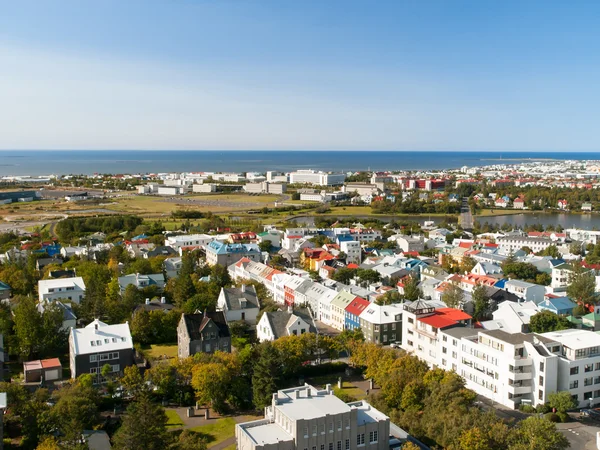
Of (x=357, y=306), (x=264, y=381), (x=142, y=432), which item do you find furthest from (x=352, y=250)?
(x=142, y=432)

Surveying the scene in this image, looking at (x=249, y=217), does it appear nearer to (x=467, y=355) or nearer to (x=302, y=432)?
(x=467, y=355)

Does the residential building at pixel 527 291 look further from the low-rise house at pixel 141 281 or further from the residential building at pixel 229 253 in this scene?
the low-rise house at pixel 141 281

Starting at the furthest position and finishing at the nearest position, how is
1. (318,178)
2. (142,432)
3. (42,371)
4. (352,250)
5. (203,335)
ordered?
(318,178), (352,250), (203,335), (42,371), (142,432)

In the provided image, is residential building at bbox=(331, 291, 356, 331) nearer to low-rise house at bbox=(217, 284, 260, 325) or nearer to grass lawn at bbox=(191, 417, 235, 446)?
low-rise house at bbox=(217, 284, 260, 325)

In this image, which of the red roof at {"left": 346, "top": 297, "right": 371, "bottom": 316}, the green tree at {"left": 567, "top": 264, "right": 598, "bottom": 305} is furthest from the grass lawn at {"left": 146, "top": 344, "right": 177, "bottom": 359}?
the green tree at {"left": 567, "top": 264, "right": 598, "bottom": 305}

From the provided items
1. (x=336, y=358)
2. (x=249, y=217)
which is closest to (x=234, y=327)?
(x=336, y=358)

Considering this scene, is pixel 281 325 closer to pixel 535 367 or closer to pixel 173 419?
pixel 173 419
